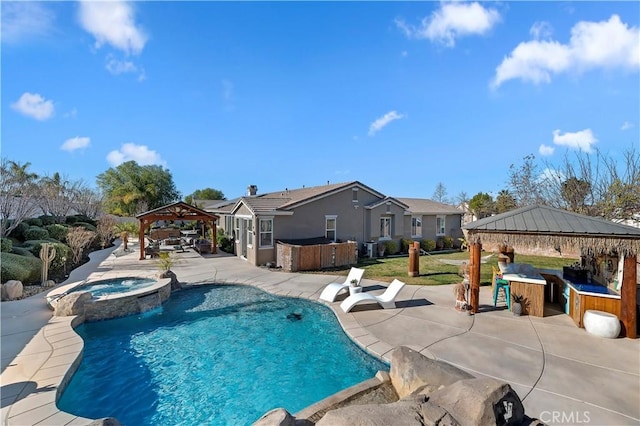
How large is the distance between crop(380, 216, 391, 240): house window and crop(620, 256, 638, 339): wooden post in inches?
612

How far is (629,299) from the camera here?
723cm

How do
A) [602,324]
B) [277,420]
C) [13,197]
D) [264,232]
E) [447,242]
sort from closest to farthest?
[277,420] → [602,324] → [264,232] → [13,197] → [447,242]

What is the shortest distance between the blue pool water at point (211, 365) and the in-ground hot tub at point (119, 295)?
349mm

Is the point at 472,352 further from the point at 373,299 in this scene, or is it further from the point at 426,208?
the point at 426,208

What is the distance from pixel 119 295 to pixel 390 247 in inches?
685

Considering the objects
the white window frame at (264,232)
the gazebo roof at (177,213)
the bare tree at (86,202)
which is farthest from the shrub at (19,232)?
the bare tree at (86,202)

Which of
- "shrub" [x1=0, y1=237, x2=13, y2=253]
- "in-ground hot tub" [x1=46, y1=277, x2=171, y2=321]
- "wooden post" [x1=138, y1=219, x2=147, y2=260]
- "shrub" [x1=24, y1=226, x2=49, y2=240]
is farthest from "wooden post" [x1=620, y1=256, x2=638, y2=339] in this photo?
"shrub" [x1=24, y1=226, x2=49, y2=240]

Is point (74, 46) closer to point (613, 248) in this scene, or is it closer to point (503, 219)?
point (503, 219)

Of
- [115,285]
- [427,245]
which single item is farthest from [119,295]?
[427,245]

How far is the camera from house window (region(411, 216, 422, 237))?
25.5m

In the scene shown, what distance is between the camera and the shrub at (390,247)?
2203cm

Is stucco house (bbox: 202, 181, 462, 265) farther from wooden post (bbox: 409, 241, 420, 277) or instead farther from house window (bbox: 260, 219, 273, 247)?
wooden post (bbox: 409, 241, 420, 277)

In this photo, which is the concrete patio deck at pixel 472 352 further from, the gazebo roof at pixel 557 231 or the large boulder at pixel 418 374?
the gazebo roof at pixel 557 231

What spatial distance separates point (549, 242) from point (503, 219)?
4.61 feet
